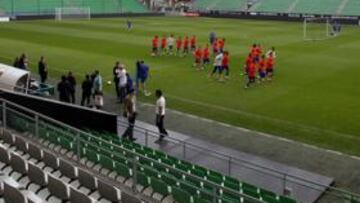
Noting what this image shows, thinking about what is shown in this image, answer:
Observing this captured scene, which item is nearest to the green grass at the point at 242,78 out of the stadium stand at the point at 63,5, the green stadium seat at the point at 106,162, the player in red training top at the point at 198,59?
the player in red training top at the point at 198,59

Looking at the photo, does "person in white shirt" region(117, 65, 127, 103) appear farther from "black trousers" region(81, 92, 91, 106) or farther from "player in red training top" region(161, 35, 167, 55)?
"player in red training top" region(161, 35, 167, 55)

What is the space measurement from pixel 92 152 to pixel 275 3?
62.5 metres

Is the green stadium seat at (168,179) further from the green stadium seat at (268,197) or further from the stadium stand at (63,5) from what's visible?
the stadium stand at (63,5)

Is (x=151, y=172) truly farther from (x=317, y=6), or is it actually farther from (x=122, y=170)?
(x=317, y=6)

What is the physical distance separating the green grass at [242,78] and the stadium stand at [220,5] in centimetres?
2309

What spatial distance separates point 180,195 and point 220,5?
2694 inches

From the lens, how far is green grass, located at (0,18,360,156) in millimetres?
18578

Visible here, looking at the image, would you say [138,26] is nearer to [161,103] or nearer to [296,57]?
[296,57]

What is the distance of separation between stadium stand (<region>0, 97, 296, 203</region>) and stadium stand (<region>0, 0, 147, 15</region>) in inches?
2268

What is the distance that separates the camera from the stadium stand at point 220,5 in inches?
2891

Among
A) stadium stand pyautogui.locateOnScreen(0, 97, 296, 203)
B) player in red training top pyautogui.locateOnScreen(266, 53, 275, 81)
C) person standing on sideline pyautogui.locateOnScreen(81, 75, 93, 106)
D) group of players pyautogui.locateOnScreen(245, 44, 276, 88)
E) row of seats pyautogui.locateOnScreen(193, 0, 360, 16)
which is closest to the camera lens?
stadium stand pyautogui.locateOnScreen(0, 97, 296, 203)

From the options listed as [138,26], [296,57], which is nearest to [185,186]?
[296,57]

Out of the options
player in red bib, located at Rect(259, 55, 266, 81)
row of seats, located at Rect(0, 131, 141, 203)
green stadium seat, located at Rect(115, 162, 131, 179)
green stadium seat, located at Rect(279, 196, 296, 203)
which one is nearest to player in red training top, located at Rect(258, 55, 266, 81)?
player in red bib, located at Rect(259, 55, 266, 81)

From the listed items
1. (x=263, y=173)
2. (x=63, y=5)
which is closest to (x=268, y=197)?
(x=263, y=173)
